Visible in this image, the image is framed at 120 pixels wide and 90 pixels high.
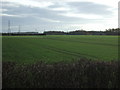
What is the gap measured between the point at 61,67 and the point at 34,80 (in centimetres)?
130

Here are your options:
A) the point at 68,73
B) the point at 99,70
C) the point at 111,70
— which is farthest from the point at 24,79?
the point at 111,70

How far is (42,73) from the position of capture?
264 inches

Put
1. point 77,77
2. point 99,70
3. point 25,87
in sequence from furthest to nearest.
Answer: point 99,70 → point 77,77 → point 25,87

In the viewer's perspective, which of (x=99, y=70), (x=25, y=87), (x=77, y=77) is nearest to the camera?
(x=25, y=87)

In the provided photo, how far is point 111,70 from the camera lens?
7145 mm

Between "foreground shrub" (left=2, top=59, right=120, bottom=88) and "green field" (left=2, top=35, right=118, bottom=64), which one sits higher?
"foreground shrub" (left=2, top=59, right=120, bottom=88)

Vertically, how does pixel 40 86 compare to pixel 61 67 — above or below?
below

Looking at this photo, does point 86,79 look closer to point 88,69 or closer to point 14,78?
point 88,69

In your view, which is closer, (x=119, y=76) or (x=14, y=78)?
→ (x=14, y=78)

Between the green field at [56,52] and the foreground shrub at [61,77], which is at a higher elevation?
the foreground shrub at [61,77]

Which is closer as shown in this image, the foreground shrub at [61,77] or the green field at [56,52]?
the foreground shrub at [61,77]

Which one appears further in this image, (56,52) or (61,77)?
(56,52)

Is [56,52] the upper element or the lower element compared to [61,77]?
lower

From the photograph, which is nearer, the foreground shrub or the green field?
the foreground shrub
